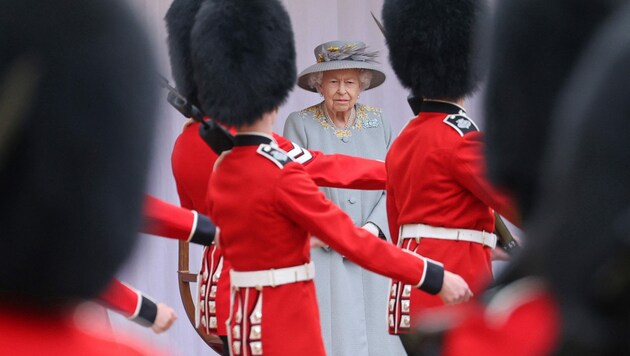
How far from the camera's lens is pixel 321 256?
4547 millimetres

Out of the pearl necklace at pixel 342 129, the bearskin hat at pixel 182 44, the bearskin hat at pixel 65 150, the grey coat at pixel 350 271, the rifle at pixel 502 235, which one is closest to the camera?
the bearskin hat at pixel 65 150

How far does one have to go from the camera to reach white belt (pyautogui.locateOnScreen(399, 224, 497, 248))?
2.85 meters

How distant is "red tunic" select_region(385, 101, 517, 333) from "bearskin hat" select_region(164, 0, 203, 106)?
0.75 meters

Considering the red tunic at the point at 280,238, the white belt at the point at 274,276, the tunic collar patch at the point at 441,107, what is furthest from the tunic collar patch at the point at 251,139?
the tunic collar patch at the point at 441,107

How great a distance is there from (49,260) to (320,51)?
384 centimetres

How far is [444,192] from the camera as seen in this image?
9.27ft

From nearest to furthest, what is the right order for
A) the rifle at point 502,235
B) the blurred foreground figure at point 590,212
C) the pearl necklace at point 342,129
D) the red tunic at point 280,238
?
the blurred foreground figure at point 590,212 → the red tunic at point 280,238 → the rifle at point 502,235 → the pearl necklace at point 342,129

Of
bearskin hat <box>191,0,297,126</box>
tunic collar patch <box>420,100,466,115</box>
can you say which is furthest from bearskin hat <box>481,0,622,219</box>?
tunic collar patch <box>420,100,466,115</box>

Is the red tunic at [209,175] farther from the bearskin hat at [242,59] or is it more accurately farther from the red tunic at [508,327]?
the red tunic at [508,327]

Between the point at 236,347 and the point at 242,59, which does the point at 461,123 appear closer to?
the point at 242,59

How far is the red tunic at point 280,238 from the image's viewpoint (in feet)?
8.21

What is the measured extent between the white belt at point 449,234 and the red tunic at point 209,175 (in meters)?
0.34

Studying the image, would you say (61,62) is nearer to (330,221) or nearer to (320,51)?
(330,221)

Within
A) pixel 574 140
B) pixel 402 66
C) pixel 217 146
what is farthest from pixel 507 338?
pixel 402 66
